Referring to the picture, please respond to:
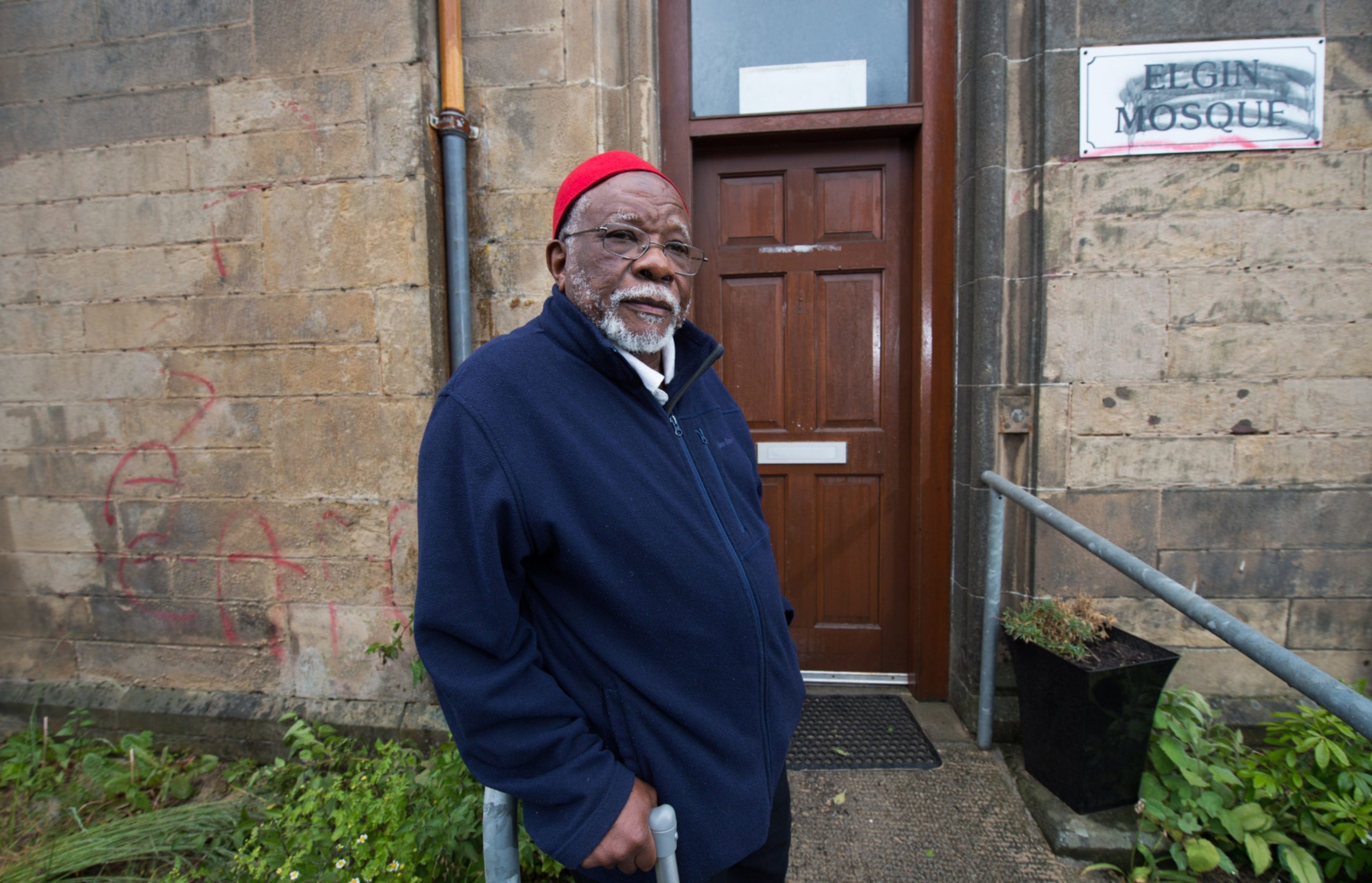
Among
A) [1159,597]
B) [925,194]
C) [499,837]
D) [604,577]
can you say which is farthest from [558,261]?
[925,194]

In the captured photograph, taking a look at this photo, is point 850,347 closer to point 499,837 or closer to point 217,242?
point 499,837

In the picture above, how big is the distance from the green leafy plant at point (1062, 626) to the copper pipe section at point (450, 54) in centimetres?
310

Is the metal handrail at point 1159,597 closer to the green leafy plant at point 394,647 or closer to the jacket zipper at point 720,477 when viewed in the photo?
the jacket zipper at point 720,477

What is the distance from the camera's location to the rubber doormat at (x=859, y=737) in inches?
102

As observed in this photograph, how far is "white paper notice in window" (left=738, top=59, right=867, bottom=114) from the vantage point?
2934mm

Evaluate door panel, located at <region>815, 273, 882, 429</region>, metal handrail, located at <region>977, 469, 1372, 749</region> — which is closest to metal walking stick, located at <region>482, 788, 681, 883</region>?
metal handrail, located at <region>977, 469, 1372, 749</region>

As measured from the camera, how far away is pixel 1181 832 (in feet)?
6.76

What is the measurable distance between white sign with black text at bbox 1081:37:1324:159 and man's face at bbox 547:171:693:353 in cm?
221

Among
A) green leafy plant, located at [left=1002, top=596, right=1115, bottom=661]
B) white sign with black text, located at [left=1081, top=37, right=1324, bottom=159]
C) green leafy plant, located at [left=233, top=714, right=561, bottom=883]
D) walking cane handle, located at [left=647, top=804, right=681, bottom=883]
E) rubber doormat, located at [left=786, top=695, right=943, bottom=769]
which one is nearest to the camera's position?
walking cane handle, located at [left=647, top=804, right=681, bottom=883]

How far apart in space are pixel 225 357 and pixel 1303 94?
15.3ft

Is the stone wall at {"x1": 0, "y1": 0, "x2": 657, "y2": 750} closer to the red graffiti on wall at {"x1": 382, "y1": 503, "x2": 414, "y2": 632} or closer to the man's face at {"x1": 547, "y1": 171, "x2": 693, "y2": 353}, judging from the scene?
the red graffiti on wall at {"x1": 382, "y1": 503, "x2": 414, "y2": 632}

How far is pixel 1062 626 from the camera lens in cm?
227

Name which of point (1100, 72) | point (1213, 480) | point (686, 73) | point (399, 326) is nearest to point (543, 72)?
point (686, 73)

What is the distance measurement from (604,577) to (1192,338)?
2.72 m
